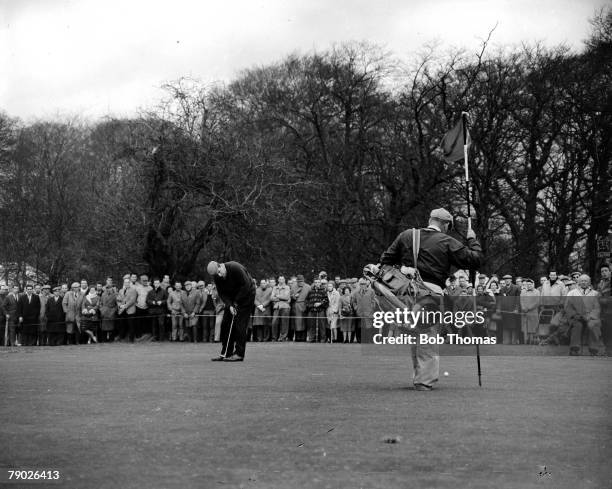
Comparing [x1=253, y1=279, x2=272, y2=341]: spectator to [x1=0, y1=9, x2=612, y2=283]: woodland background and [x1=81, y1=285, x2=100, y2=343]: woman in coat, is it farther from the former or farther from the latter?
[x1=0, y1=9, x2=612, y2=283]: woodland background

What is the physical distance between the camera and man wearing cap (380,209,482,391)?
1274 centimetres

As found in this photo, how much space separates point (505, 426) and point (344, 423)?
53.0 inches

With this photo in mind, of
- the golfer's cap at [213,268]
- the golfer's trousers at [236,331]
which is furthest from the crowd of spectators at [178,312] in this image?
the golfer's cap at [213,268]

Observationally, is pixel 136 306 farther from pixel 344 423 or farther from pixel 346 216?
pixel 344 423

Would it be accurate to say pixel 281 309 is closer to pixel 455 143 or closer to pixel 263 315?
pixel 263 315

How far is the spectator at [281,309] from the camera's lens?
3228cm

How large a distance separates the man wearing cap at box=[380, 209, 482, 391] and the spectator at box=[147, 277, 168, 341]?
67.7 feet

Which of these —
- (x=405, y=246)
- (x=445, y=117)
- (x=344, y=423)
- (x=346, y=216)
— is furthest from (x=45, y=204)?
(x=344, y=423)

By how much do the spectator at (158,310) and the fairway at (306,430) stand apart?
1737cm

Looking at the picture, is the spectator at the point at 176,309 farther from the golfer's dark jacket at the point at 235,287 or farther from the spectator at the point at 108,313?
the golfer's dark jacket at the point at 235,287

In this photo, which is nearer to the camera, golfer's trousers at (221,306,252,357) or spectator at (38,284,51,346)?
golfer's trousers at (221,306,252,357)

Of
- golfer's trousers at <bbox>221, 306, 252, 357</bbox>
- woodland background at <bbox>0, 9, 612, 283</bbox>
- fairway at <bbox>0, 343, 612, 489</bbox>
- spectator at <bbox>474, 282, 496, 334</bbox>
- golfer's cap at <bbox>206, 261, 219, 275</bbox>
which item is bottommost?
fairway at <bbox>0, 343, 612, 489</bbox>

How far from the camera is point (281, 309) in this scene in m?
32.4

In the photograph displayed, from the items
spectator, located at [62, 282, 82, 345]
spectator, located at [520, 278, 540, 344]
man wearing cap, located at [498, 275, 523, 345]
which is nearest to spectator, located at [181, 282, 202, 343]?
spectator, located at [62, 282, 82, 345]
